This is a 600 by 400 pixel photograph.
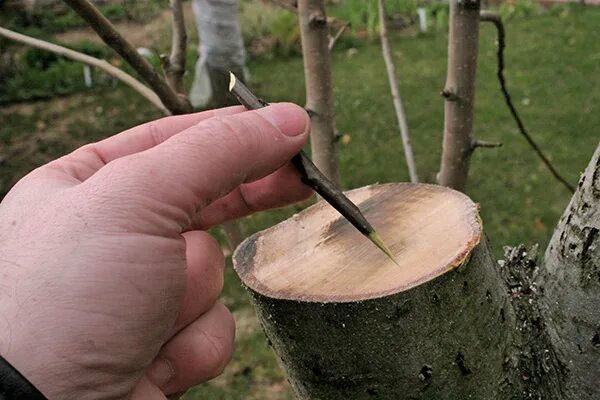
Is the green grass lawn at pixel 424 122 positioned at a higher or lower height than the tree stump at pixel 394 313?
lower

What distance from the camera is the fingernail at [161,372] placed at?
1213 mm

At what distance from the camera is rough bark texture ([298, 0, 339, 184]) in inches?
70.8

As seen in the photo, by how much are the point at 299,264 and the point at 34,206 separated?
0.43 metres

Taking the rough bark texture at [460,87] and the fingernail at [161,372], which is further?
the rough bark texture at [460,87]

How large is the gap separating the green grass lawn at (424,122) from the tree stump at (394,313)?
2194mm

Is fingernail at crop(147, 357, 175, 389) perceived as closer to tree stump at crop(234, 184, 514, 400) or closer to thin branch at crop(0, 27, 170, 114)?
tree stump at crop(234, 184, 514, 400)

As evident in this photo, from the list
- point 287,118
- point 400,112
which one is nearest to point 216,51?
point 400,112

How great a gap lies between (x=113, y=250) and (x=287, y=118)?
392 millimetres

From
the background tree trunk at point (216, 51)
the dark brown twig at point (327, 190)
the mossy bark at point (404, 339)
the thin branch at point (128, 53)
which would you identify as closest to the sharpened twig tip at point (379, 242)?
the dark brown twig at point (327, 190)

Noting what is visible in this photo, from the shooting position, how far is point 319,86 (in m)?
1.86

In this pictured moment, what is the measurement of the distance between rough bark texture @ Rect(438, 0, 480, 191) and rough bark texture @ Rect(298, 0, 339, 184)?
32 cm

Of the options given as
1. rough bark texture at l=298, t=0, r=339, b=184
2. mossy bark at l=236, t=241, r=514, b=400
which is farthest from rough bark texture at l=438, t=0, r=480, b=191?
mossy bark at l=236, t=241, r=514, b=400

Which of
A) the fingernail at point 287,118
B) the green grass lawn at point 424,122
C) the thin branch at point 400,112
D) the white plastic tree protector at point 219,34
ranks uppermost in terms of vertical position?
the fingernail at point 287,118

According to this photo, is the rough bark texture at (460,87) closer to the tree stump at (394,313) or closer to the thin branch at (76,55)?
the tree stump at (394,313)
